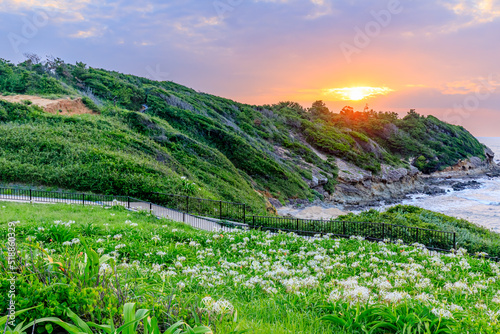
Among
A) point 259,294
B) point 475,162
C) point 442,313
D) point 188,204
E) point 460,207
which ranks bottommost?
point 460,207

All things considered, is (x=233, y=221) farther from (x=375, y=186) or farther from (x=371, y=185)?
(x=375, y=186)

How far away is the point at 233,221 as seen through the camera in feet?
64.0

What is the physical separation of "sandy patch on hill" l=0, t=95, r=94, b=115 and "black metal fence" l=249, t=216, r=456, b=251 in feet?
101

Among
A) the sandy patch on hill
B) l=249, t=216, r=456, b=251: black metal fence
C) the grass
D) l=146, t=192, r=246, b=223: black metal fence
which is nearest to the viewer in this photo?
the grass

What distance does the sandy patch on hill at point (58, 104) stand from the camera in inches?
1487

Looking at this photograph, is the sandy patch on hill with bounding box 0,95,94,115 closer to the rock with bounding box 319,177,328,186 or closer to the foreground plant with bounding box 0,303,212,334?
the rock with bounding box 319,177,328,186

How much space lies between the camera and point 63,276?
→ 407 cm

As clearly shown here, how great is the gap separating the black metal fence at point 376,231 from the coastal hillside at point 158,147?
9.36m

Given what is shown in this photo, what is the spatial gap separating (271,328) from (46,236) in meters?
8.35

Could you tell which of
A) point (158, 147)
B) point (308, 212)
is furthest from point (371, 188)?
point (158, 147)

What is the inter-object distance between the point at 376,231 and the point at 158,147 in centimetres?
2385

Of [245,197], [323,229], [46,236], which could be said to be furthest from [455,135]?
[46,236]

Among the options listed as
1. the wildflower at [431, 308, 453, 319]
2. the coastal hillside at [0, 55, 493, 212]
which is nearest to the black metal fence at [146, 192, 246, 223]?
the coastal hillside at [0, 55, 493, 212]

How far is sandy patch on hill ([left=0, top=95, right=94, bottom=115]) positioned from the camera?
37781 mm
